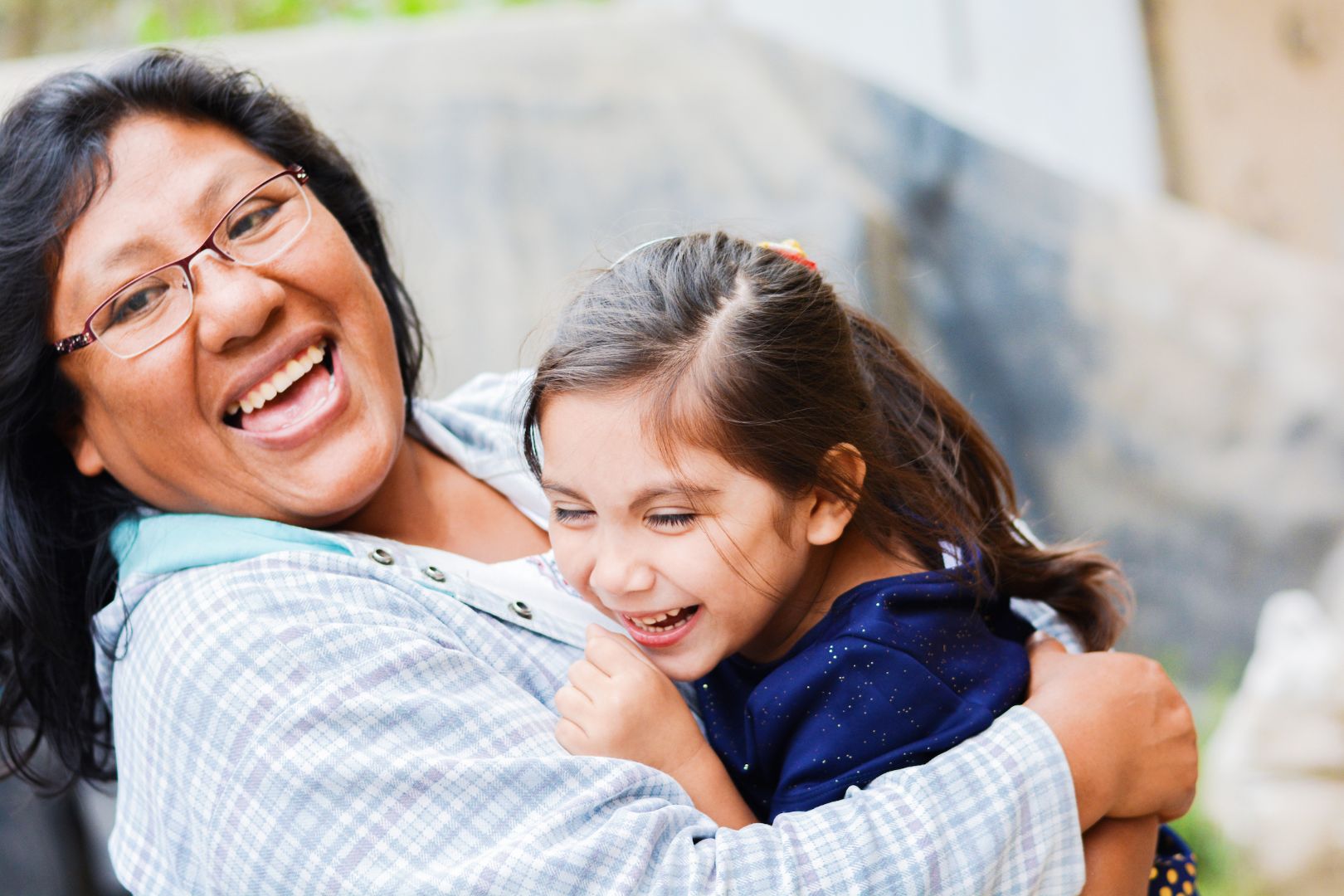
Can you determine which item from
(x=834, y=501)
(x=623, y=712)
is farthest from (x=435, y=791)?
(x=834, y=501)

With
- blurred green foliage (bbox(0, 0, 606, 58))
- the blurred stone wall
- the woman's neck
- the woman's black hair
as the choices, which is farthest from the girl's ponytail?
blurred green foliage (bbox(0, 0, 606, 58))

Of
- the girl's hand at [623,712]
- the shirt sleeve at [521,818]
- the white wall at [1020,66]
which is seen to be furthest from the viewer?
the white wall at [1020,66]

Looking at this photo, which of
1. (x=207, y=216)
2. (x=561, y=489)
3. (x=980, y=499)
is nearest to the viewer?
(x=561, y=489)

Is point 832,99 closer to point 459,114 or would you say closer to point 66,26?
point 459,114

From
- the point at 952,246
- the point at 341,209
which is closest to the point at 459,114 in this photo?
the point at 952,246

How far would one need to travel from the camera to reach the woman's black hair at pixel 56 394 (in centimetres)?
155

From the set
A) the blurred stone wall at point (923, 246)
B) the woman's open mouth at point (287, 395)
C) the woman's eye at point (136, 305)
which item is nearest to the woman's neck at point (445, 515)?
the woman's open mouth at point (287, 395)

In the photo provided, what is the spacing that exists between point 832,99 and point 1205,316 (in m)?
1.51

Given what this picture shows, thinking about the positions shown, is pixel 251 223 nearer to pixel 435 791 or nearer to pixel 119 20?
pixel 435 791

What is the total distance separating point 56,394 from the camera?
164cm

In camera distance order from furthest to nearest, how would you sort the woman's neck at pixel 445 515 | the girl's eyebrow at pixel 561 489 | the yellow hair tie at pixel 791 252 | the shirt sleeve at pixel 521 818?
the woman's neck at pixel 445 515, the yellow hair tie at pixel 791 252, the girl's eyebrow at pixel 561 489, the shirt sleeve at pixel 521 818

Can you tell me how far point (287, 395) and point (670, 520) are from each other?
22.2 inches

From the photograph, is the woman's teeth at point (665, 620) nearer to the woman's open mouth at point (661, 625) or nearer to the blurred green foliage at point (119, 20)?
the woman's open mouth at point (661, 625)

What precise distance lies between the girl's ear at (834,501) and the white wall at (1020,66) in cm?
349
